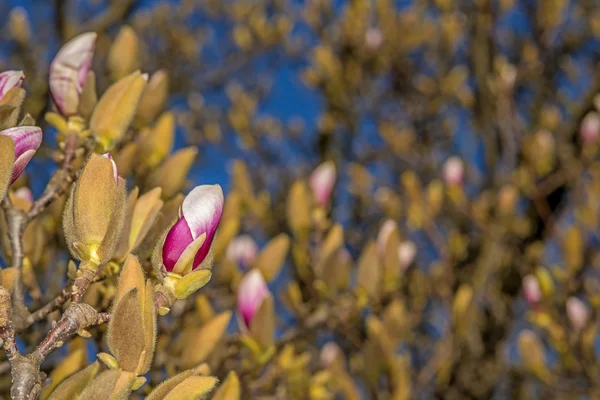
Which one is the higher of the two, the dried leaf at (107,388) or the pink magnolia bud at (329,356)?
the dried leaf at (107,388)

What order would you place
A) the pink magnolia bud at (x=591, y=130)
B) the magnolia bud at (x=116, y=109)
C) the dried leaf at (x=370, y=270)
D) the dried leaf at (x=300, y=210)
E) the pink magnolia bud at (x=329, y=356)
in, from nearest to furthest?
the magnolia bud at (x=116, y=109)
the dried leaf at (x=370, y=270)
the dried leaf at (x=300, y=210)
the pink magnolia bud at (x=329, y=356)
the pink magnolia bud at (x=591, y=130)

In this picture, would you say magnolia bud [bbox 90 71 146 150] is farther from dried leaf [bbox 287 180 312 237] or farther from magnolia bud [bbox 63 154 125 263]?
dried leaf [bbox 287 180 312 237]

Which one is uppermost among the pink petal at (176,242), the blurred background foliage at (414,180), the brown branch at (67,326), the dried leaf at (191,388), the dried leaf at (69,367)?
the brown branch at (67,326)

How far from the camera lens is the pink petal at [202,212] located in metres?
0.44

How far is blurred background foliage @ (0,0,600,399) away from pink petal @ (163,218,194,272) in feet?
1.00

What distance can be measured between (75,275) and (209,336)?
244 millimetres

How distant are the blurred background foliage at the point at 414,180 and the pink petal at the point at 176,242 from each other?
0.31 meters

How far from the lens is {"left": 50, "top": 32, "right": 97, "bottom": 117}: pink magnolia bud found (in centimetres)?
59

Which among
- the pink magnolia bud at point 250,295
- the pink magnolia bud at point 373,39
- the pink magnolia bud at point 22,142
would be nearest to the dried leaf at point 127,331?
the pink magnolia bud at point 22,142

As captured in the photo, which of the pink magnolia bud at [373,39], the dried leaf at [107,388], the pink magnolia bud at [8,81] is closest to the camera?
the dried leaf at [107,388]

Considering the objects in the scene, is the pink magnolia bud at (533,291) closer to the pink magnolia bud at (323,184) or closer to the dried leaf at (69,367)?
the pink magnolia bud at (323,184)

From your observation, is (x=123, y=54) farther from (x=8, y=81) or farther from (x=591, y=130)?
(x=591, y=130)

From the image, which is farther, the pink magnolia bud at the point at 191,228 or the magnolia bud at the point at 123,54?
the magnolia bud at the point at 123,54

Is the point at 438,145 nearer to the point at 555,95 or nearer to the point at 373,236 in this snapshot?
the point at 555,95
